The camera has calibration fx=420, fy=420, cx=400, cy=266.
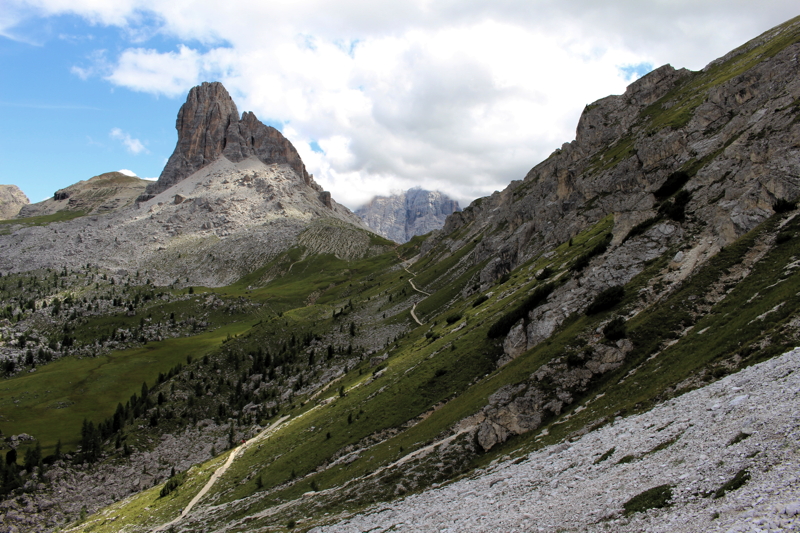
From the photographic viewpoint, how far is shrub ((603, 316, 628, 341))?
38.8m

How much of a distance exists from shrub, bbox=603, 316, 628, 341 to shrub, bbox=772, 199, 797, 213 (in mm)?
18069

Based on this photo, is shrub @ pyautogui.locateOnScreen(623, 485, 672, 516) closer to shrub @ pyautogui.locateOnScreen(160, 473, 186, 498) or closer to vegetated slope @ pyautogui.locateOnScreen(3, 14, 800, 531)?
vegetated slope @ pyautogui.locateOnScreen(3, 14, 800, 531)

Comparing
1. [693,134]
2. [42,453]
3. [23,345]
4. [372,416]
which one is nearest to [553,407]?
[372,416]

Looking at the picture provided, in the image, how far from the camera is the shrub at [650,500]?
17.2m

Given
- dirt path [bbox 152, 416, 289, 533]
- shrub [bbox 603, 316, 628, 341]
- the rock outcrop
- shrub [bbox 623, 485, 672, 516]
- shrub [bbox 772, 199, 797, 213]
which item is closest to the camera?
shrub [bbox 623, 485, 672, 516]

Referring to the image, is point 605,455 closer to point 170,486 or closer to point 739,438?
point 739,438

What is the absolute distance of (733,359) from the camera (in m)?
26.2

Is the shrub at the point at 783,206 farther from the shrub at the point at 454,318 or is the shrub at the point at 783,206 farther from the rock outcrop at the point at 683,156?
the shrub at the point at 454,318

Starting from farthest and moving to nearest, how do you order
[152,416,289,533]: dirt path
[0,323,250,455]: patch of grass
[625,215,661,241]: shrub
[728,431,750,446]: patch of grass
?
[0,323,250,455]: patch of grass → [625,215,661,241]: shrub → [152,416,289,533]: dirt path → [728,431,750,446]: patch of grass

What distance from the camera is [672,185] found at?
62.4 metres

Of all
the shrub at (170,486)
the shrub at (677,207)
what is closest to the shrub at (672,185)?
the shrub at (677,207)

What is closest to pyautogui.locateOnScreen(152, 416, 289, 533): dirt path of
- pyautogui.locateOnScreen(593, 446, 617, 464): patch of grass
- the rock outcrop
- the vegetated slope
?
the vegetated slope

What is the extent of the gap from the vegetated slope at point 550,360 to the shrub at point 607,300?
0.23m

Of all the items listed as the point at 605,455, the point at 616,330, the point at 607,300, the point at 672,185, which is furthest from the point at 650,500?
the point at 672,185
